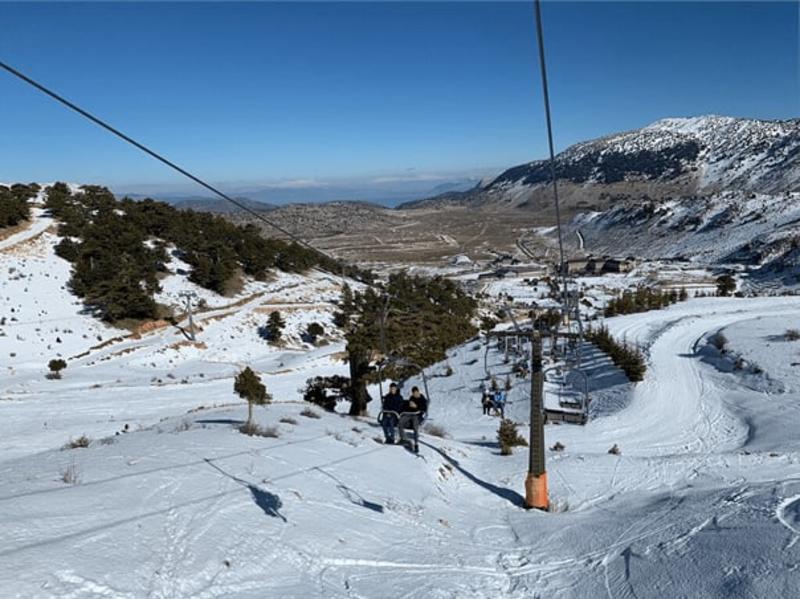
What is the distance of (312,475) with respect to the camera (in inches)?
412

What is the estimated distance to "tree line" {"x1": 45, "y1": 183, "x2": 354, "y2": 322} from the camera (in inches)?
1725

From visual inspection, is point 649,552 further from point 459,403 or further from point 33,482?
point 459,403

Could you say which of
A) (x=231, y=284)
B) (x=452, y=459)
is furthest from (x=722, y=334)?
(x=231, y=284)

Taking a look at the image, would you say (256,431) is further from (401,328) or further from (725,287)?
(725,287)

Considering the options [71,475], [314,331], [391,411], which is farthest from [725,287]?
[71,475]

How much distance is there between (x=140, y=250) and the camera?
50781 mm

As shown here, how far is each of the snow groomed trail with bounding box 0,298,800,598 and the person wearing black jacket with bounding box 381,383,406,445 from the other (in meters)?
0.49

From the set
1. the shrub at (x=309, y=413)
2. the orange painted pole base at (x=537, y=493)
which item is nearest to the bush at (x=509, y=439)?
the orange painted pole base at (x=537, y=493)

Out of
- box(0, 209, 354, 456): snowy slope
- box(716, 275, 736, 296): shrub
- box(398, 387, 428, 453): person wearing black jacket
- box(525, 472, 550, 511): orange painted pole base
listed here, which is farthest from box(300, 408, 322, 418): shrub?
box(716, 275, 736, 296): shrub

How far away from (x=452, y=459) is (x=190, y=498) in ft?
24.5

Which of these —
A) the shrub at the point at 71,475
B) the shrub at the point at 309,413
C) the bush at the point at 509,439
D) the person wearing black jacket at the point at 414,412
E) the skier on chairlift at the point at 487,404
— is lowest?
the skier on chairlift at the point at 487,404

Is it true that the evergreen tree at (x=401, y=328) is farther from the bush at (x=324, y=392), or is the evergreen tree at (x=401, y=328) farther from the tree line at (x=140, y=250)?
the tree line at (x=140, y=250)

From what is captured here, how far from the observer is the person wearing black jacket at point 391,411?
14.0 meters

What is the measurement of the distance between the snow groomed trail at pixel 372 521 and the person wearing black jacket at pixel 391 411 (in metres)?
0.49
